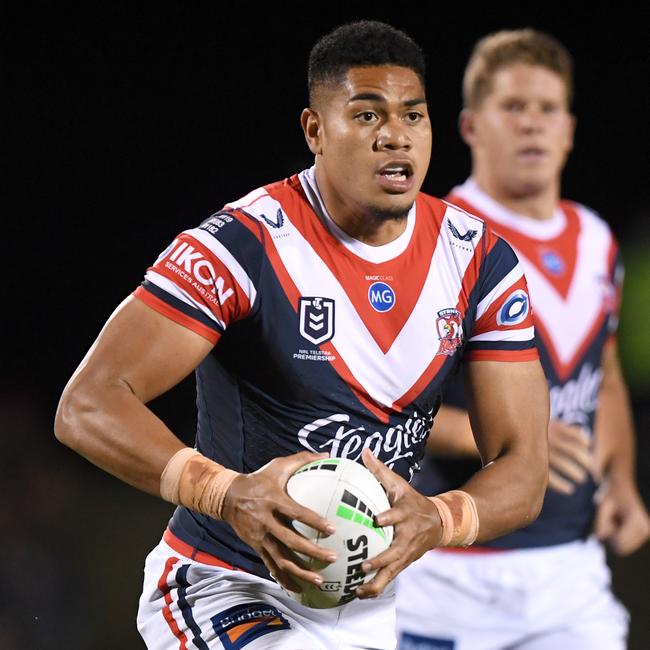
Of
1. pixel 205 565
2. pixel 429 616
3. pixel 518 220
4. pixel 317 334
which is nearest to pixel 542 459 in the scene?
pixel 317 334

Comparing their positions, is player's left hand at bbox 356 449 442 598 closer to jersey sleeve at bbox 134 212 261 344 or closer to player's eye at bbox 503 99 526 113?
jersey sleeve at bbox 134 212 261 344

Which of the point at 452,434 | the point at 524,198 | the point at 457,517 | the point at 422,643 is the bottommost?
the point at 422,643

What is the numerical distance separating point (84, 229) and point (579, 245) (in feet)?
7.45

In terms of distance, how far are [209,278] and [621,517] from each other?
3131mm

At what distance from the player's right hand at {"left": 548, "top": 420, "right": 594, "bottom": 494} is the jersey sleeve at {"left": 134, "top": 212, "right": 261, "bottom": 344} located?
236 cm

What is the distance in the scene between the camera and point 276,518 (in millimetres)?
2527

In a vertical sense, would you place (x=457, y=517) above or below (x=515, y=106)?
below

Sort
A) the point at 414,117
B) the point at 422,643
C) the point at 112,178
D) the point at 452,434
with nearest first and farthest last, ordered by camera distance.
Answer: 1. the point at 414,117
2. the point at 452,434
3. the point at 422,643
4. the point at 112,178

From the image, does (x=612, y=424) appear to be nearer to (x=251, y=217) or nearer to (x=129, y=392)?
(x=251, y=217)

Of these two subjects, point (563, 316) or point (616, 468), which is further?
point (616, 468)

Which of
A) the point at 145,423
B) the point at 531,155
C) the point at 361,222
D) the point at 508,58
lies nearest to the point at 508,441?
the point at 361,222

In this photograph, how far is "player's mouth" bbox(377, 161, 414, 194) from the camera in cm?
305

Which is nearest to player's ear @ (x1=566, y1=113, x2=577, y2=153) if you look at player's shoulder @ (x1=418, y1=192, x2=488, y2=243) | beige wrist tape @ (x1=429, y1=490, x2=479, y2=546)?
player's shoulder @ (x1=418, y1=192, x2=488, y2=243)

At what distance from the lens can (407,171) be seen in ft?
10.1
